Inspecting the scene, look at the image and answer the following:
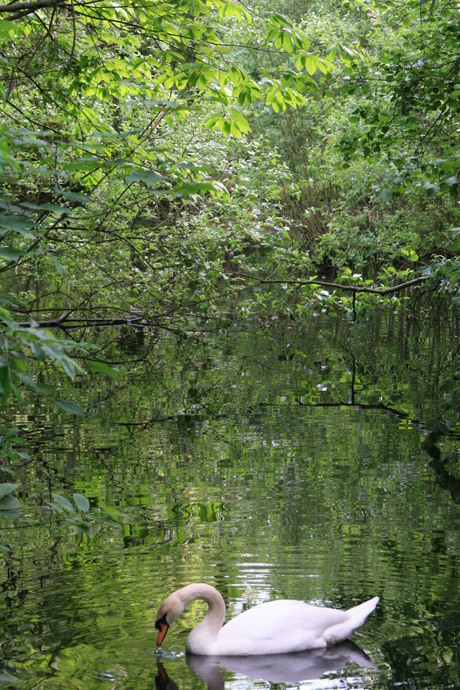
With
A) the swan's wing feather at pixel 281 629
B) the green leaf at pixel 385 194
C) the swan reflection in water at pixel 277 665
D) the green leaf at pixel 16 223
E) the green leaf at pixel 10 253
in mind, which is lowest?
the swan reflection in water at pixel 277 665

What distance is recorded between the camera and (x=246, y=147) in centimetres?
1802

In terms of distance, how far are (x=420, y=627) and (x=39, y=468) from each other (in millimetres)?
4900

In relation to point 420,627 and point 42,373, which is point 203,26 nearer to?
point 420,627

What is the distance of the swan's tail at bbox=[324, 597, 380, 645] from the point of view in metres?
5.12

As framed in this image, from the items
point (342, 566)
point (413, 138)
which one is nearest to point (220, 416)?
point (413, 138)

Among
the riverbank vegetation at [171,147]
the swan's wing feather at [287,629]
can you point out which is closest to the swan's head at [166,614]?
the swan's wing feather at [287,629]

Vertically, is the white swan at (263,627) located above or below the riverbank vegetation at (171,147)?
below

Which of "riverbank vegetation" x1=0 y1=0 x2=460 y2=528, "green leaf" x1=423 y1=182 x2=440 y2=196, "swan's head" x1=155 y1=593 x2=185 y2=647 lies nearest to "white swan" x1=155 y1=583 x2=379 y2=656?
"swan's head" x1=155 y1=593 x2=185 y2=647

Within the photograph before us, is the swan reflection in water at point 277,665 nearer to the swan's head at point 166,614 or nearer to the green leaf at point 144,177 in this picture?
the swan's head at point 166,614

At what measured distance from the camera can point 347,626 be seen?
513 centimetres

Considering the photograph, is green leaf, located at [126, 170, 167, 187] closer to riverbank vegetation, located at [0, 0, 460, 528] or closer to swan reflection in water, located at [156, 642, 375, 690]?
riverbank vegetation, located at [0, 0, 460, 528]

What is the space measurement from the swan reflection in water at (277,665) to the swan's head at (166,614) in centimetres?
17

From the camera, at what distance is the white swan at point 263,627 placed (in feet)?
16.7

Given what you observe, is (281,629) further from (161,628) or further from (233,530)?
(233,530)
